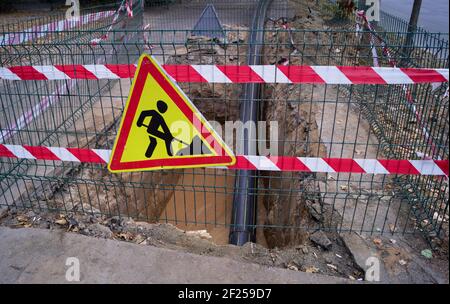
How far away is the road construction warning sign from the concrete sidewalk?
793mm

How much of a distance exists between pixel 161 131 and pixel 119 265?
3.96 feet

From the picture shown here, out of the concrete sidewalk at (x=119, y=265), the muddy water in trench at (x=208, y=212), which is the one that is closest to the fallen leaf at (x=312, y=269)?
the concrete sidewalk at (x=119, y=265)

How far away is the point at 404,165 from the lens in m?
3.17

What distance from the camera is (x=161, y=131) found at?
298 cm

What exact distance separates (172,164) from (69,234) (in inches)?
53.1

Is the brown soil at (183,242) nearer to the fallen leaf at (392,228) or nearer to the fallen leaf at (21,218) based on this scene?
the fallen leaf at (21,218)

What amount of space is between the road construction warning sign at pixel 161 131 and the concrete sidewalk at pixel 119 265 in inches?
31.2

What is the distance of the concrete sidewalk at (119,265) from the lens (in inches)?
120

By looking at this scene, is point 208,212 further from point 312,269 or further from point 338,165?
point 338,165

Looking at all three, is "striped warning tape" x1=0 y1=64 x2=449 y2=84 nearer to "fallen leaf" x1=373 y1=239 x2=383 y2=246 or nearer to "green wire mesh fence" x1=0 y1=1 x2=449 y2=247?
"green wire mesh fence" x1=0 y1=1 x2=449 y2=247

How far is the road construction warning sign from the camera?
2.83m
